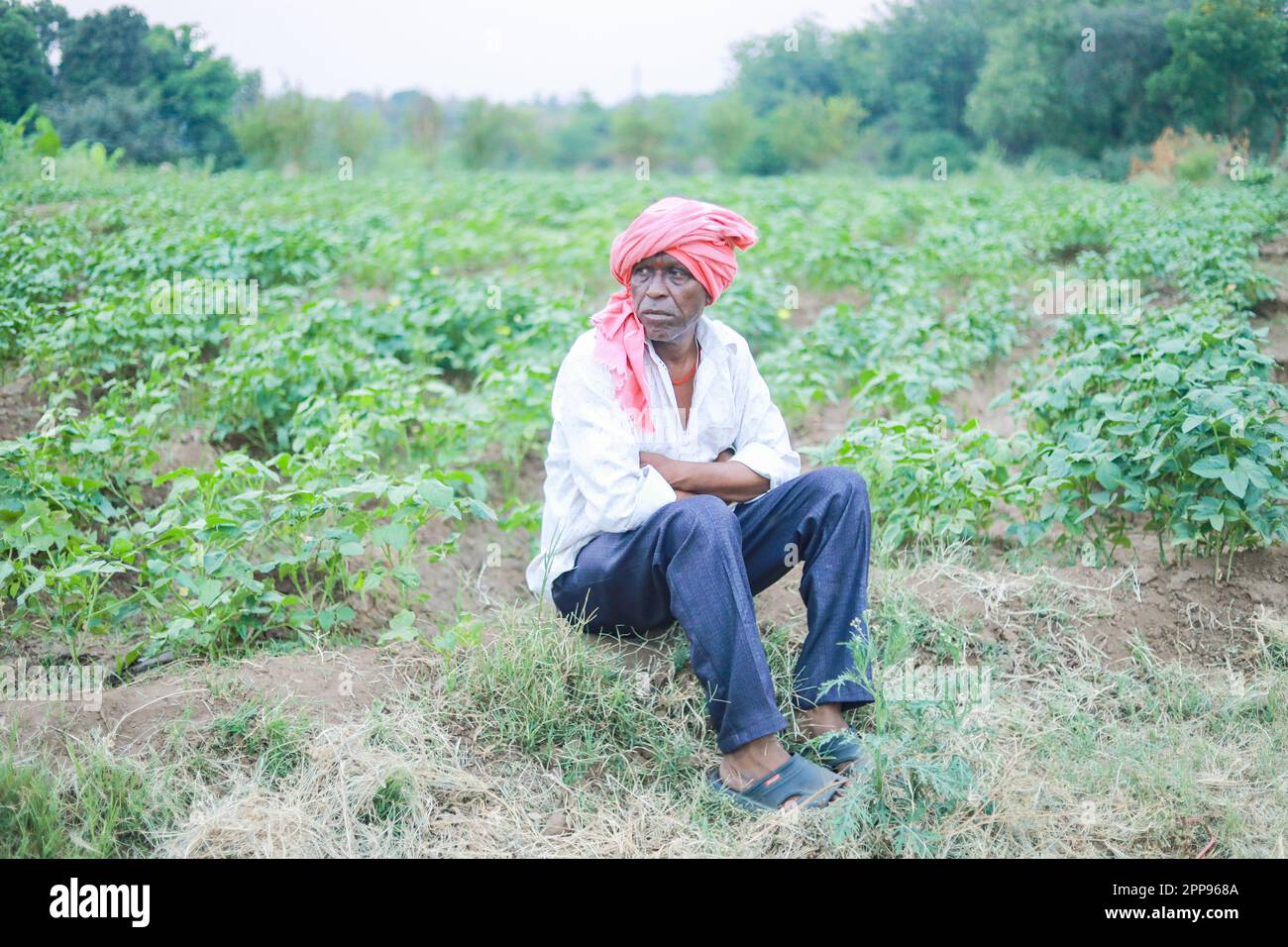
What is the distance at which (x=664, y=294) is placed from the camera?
276 cm

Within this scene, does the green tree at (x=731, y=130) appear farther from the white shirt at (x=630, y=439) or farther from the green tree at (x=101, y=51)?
the white shirt at (x=630, y=439)

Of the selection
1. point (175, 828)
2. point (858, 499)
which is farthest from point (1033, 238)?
point (175, 828)

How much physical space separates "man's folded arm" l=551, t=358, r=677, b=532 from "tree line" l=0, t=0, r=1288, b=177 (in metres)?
4.20

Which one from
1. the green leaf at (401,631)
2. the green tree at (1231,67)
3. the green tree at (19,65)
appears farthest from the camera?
the green tree at (1231,67)

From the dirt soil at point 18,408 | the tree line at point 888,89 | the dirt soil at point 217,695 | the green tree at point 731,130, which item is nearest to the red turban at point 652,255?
the dirt soil at point 217,695

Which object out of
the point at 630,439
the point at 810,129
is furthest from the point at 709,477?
the point at 810,129

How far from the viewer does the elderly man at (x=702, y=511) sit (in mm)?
2484

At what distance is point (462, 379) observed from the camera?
5809 mm

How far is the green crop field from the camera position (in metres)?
2.42

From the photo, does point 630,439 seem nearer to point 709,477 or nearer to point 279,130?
point 709,477

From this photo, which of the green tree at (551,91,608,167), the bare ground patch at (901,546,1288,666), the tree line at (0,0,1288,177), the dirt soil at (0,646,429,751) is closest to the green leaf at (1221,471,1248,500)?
the bare ground patch at (901,546,1288,666)

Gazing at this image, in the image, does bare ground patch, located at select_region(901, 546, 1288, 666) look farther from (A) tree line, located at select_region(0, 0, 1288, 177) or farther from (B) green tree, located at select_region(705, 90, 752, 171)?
(B) green tree, located at select_region(705, 90, 752, 171)

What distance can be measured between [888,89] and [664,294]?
11401 mm

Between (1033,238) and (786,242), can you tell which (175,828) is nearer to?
(786,242)
